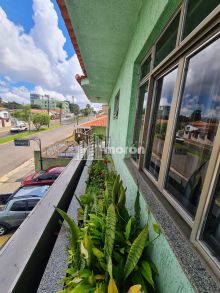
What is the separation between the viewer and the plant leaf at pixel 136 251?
3.43 feet

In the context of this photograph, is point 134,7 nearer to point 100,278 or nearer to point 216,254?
point 216,254

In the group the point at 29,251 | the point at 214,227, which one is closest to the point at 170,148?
the point at 214,227

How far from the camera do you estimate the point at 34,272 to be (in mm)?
1553

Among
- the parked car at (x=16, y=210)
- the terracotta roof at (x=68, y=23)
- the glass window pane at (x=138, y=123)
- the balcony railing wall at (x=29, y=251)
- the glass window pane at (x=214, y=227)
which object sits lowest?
the parked car at (x=16, y=210)

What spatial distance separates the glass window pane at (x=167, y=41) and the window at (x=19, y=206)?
6.47m

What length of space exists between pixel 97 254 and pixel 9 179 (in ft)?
47.9

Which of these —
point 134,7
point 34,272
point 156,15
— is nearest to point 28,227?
point 34,272

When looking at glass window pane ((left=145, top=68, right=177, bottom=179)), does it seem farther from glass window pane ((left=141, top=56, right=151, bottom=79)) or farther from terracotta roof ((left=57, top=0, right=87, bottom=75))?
terracotta roof ((left=57, top=0, right=87, bottom=75))

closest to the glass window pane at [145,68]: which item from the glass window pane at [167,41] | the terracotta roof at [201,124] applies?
the glass window pane at [167,41]

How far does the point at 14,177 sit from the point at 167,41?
1531 centimetres

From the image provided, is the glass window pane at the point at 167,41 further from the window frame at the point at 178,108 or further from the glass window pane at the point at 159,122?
the glass window pane at the point at 159,122

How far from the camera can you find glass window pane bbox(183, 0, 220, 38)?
1.03m

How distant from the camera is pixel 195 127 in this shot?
121 centimetres

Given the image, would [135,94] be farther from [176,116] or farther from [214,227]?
[214,227]
